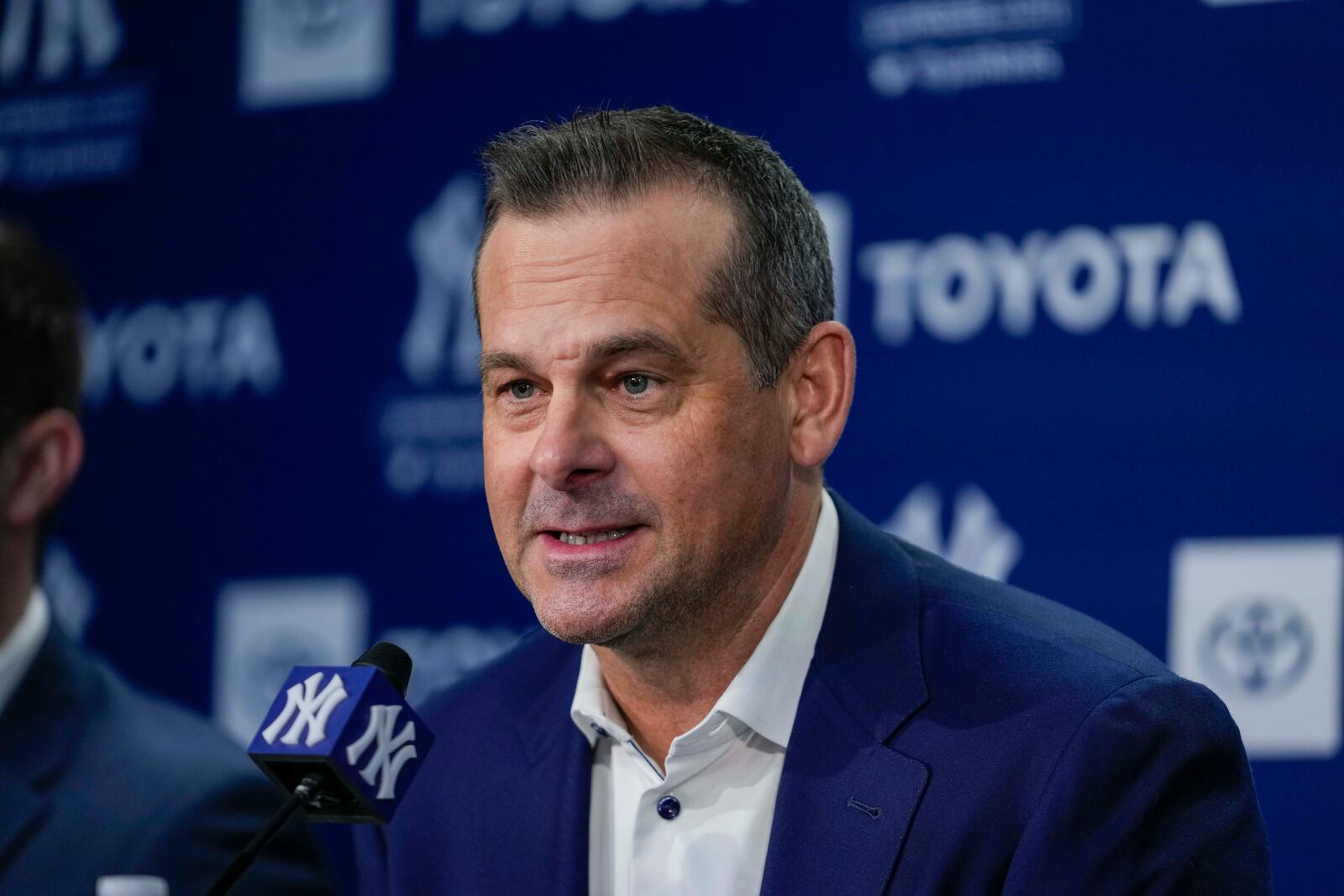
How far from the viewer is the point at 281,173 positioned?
428 centimetres

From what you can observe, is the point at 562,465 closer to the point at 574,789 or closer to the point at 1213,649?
the point at 574,789

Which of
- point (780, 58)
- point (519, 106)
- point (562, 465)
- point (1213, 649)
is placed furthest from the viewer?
point (519, 106)

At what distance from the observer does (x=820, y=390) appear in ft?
8.16

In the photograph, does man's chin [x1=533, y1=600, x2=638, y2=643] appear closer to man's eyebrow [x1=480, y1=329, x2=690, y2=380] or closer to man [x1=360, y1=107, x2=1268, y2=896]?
man [x1=360, y1=107, x2=1268, y2=896]

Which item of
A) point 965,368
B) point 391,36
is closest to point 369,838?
point 965,368

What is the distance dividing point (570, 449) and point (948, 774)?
65 cm

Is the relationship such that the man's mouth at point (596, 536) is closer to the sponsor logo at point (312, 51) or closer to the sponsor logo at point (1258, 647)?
the sponsor logo at point (1258, 647)

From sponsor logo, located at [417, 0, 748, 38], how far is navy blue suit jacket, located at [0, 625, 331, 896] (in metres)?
1.79

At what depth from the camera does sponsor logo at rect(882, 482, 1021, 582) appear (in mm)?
3355

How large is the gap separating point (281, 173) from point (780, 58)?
1361 millimetres

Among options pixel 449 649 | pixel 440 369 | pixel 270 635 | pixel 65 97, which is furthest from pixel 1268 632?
pixel 65 97

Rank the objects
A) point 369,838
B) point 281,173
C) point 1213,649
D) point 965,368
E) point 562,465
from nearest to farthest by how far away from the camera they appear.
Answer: point 562,465
point 369,838
point 1213,649
point 965,368
point 281,173

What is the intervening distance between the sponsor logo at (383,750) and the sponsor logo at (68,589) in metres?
2.68

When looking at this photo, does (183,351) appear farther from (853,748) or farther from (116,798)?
(853,748)
